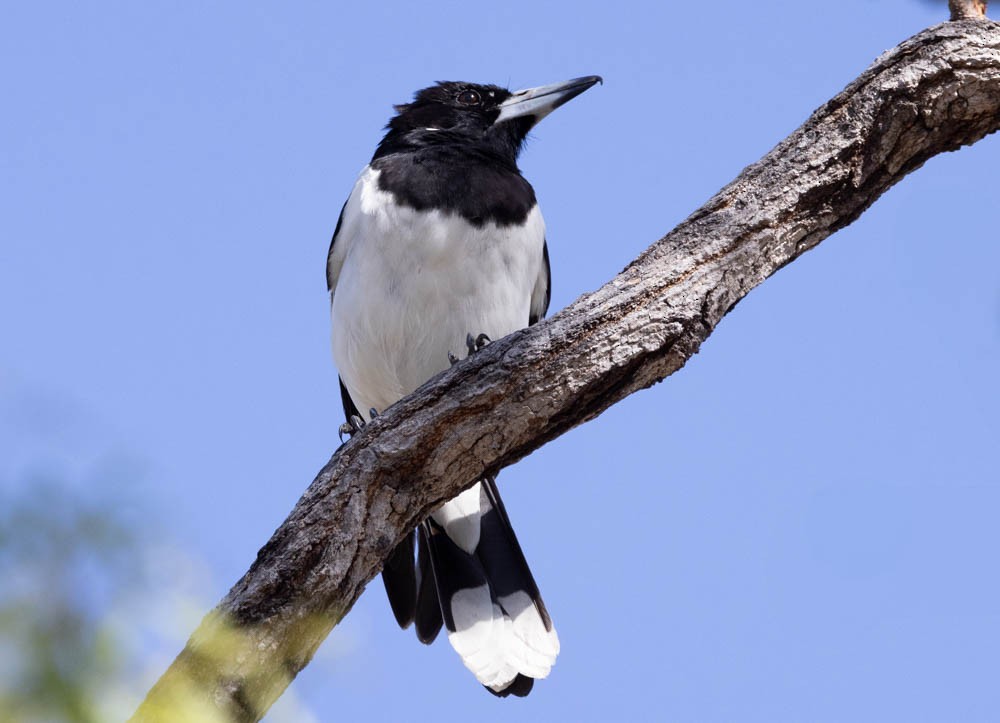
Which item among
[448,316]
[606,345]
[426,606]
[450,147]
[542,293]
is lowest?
[426,606]

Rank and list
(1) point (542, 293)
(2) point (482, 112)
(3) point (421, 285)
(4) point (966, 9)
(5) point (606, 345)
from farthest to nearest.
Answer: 1. (2) point (482, 112)
2. (1) point (542, 293)
3. (3) point (421, 285)
4. (4) point (966, 9)
5. (5) point (606, 345)

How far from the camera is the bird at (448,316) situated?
4.00 m

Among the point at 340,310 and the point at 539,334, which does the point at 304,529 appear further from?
the point at 340,310

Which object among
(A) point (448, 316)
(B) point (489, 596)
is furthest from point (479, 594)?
(A) point (448, 316)

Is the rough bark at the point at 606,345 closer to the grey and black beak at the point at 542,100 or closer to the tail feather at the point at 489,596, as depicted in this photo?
the tail feather at the point at 489,596

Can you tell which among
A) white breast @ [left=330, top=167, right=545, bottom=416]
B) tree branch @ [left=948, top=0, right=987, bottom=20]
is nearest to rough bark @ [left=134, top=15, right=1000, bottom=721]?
tree branch @ [left=948, top=0, right=987, bottom=20]

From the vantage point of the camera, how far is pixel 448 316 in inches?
175

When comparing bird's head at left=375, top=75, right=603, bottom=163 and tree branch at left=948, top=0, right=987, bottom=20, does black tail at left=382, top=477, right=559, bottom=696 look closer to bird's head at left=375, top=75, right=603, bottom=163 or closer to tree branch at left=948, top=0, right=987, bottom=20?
bird's head at left=375, top=75, right=603, bottom=163

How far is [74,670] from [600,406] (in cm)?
211

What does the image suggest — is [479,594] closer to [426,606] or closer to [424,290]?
[426,606]

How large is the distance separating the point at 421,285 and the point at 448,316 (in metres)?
0.16

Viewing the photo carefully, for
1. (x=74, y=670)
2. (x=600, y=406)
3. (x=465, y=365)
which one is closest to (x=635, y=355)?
(x=600, y=406)

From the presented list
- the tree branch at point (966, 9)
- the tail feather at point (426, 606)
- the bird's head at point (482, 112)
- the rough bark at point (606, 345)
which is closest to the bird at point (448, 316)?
the tail feather at point (426, 606)

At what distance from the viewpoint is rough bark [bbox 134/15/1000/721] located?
9.29ft
